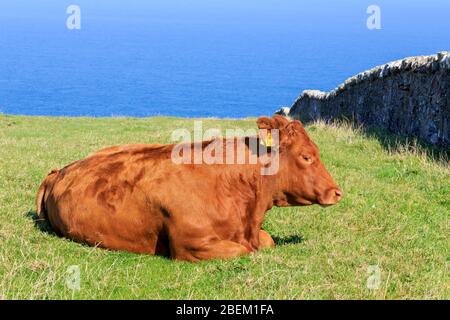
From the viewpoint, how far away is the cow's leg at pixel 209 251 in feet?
21.6

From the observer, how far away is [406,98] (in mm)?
16188

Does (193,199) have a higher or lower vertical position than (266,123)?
lower

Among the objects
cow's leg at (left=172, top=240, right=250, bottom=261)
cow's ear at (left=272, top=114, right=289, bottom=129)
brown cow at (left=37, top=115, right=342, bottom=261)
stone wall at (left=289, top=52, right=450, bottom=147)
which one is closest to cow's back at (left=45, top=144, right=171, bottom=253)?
brown cow at (left=37, top=115, right=342, bottom=261)

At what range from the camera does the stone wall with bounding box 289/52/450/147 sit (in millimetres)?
13836

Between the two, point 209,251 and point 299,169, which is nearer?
point 209,251

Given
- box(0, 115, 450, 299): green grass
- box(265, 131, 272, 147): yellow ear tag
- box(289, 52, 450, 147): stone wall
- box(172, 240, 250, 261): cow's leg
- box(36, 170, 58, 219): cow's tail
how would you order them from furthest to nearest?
box(289, 52, 450, 147): stone wall → box(36, 170, 58, 219): cow's tail → box(265, 131, 272, 147): yellow ear tag → box(172, 240, 250, 261): cow's leg → box(0, 115, 450, 299): green grass

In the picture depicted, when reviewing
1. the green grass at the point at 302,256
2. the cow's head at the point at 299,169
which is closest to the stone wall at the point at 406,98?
the green grass at the point at 302,256

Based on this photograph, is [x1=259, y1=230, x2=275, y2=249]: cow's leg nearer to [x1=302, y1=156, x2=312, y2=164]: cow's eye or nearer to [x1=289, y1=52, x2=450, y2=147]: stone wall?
[x1=302, y1=156, x2=312, y2=164]: cow's eye

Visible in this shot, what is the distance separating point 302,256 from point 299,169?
89 centimetres

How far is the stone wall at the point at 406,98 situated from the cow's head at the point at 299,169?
7244 mm

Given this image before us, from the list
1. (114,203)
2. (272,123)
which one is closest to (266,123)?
(272,123)

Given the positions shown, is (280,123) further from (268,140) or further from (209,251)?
(209,251)
